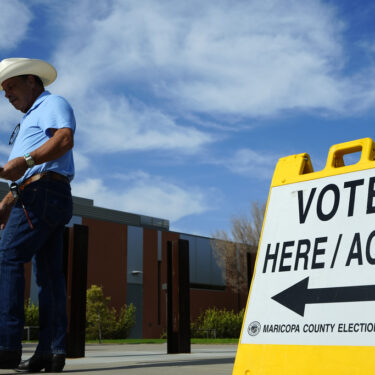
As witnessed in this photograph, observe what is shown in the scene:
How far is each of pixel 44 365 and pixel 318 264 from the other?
7.78 ft

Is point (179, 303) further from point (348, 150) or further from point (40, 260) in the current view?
point (348, 150)

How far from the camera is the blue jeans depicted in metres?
3.62

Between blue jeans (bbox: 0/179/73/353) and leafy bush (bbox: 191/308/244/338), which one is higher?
blue jeans (bbox: 0/179/73/353)

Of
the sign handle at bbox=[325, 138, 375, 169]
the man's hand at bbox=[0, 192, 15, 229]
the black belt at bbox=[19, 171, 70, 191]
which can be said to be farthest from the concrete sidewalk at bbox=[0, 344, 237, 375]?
the sign handle at bbox=[325, 138, 375, 169]

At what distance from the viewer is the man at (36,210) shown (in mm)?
3608

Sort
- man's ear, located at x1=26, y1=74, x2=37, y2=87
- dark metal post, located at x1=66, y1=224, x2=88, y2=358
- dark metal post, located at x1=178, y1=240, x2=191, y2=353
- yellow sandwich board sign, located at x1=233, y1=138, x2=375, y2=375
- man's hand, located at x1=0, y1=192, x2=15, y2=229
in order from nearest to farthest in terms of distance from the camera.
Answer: yellow sandwich board sign, located at x1=233, y1=138, x2=375, y2=375
man's hand, located at x1=0, y1=192, x2=15, y2=229
man's ear, located at x1=26, y1=74, x2=37, y2=87
dark metal post, located at x1=66, y1=224, x2=88, y2=358
dark metal post, located at x1=178, y1=240, x2=191, y2=353

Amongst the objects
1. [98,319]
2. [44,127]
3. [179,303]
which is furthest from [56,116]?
[98,319]

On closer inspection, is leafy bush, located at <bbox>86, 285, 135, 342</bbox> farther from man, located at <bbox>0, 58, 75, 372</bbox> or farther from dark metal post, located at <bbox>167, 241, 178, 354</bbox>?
man, located at <bbox>0, 58, 75, 372</bbox>

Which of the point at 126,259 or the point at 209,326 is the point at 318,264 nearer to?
the point at 209,326

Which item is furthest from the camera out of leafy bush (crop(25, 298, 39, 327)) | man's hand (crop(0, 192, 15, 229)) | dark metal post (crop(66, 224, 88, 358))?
leafy bush (crop(25, 298, 39, 327))

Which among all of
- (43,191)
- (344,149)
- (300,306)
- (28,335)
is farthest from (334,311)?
(28,335)

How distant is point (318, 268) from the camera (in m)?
2.31

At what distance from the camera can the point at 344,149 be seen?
2.57 metres

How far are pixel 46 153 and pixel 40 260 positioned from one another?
811mm
